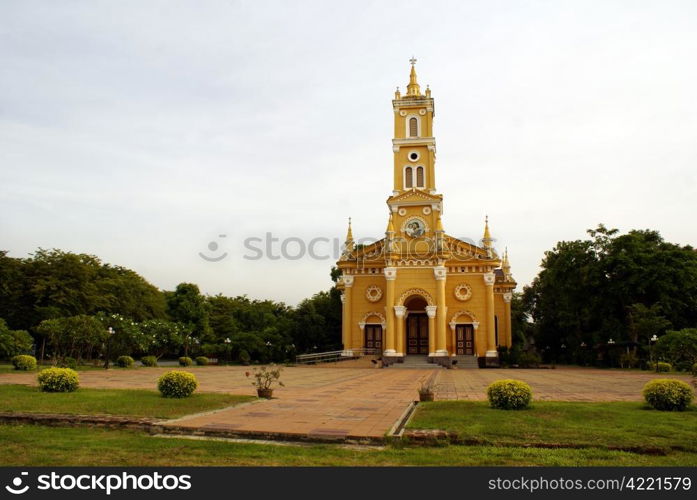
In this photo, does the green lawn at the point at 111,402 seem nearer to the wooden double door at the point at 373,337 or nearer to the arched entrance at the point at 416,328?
the wooden double door at the point at 373,337

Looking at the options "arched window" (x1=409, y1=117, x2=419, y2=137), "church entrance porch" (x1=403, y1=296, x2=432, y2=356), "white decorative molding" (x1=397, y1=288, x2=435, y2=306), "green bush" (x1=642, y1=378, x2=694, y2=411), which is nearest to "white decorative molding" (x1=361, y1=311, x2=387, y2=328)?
"church entrance porch" (x1=403, y1=296, x2=432, y2=356)

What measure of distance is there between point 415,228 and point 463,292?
6.16m

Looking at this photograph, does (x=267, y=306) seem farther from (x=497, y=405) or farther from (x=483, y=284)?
(x=497, y=405)

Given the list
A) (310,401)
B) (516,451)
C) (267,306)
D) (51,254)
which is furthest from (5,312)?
(516,451)

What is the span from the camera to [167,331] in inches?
1437

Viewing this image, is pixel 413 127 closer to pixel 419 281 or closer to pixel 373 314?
pixel 419 281

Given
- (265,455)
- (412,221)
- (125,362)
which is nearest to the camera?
(265,455)

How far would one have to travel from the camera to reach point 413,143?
43.5 meters

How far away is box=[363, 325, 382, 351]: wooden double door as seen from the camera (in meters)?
40.4

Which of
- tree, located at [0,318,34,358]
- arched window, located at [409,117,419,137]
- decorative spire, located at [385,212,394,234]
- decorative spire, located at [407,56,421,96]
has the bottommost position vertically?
tree, located at [0,318,34,358]

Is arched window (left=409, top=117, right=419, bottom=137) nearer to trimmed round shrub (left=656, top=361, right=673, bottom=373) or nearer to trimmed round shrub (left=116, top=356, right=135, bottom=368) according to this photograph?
trimmed round shrub (left=656, top=361, right=673, bottom=373)

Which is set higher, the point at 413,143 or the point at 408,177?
the point at 413,143

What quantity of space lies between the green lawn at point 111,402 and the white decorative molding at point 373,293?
2649cm

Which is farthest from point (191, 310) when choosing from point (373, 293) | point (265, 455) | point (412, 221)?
point (265, 455)
